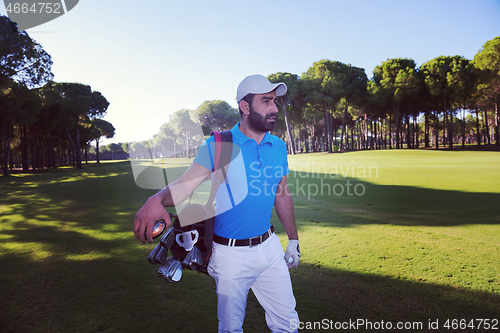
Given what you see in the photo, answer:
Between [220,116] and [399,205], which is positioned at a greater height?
[220,116]

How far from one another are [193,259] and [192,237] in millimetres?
153

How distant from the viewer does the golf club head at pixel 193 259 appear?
1931 millimetres

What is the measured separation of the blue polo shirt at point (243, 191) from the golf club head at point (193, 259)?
24 cm

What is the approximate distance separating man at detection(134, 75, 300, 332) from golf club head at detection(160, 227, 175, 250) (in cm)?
29

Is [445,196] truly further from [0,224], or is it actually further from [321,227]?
[0,224]

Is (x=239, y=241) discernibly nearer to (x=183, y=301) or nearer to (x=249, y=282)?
(x=249, y=282)

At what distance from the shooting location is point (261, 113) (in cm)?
230

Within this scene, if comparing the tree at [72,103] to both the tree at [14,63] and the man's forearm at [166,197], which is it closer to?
the tree at [14,63]

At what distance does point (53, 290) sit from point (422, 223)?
7.16 meters

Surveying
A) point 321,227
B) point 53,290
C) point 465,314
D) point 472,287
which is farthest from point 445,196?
point 53,290

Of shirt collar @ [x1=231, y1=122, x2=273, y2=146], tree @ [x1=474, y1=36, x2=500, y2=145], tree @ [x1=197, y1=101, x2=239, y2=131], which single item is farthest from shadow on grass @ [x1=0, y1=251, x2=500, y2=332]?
tree @ [x1=197, y1=101, x2=239, y2=131]

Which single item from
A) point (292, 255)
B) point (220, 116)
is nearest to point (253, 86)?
point (292, 255)

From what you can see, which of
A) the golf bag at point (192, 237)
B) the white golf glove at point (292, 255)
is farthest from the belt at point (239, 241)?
the white golf glove at point (292, 255)

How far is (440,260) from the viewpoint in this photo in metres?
4.28
